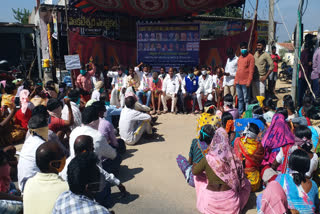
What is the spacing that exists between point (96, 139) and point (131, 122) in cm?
189

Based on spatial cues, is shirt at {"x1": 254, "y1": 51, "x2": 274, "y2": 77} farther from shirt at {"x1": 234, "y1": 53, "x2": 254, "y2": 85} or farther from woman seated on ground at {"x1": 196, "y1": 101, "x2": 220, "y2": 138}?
woman seated on ground at {"x1": 196, "y1": 101, "x2": 220, "y2": 138}

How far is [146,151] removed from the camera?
5379 mm

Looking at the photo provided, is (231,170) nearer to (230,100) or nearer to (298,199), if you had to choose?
(298,199)

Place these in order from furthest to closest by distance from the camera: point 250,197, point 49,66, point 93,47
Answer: point 49,66 < point 93,47 < point 250,197

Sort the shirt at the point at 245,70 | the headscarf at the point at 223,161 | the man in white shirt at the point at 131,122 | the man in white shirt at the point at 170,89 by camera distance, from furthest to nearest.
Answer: the man in white shirt at the point at 170,89
the shirt at the point at 245,70
the man in white shirt at the point at 131,122
the headscarf at the point at 223,161

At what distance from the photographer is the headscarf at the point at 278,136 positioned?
12.5ft

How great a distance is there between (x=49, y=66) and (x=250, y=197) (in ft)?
32.6

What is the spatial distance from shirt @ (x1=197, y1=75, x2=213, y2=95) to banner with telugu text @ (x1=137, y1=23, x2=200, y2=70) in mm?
1636

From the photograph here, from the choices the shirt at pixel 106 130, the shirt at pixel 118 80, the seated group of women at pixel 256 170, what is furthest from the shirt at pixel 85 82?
the seated group of women at pixel 256 170

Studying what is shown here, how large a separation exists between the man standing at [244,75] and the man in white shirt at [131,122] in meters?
2.75

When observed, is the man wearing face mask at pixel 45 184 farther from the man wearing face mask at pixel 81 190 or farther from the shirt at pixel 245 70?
the shirt at pixel 245 70

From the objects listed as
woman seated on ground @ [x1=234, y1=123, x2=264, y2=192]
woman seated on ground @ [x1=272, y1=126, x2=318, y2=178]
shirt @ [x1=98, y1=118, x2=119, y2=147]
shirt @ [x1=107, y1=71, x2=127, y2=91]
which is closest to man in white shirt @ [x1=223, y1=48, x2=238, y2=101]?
shirt @ [x1=107, y1=71, x2=127, y2=91]

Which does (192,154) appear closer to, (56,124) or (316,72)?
(56,124)

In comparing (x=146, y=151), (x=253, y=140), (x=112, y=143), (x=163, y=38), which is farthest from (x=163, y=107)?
(x=253, y=140)
